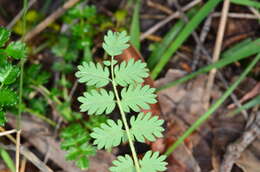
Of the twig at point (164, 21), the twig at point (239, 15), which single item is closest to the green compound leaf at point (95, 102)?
the twig at point (164, 21)

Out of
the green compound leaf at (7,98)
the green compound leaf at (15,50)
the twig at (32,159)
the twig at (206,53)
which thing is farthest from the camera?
the twig at (206,53)

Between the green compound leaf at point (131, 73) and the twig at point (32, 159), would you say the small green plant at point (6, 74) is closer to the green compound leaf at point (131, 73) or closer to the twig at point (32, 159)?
the twig at point (32, 159)

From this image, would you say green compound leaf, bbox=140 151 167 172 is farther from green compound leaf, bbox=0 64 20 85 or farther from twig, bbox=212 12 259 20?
twig, bbox=212 12 259 20

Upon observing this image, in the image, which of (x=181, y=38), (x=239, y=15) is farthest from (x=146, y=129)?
(x=239, y=15)

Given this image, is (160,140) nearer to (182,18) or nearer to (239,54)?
(239,54)

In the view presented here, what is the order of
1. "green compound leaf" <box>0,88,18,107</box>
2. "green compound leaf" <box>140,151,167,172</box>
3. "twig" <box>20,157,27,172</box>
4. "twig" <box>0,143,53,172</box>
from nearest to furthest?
"green compound leaf" <box>140,151,167,172</box>, "green compound leaf" <box>0,88,18,107</box>, "twig" <box>0,143,53,172</box>, "twig" <box>20,157,27,172</box>

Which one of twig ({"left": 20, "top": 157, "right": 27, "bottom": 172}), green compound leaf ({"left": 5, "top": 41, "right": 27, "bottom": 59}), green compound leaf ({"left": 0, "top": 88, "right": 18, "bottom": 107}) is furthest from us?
twig ({"left": 20, "top": 157, "right": 27, "bottom": 172})

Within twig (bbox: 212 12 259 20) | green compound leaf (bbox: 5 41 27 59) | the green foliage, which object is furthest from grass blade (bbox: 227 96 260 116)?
green compound leaf (bbox: 5 41 27 59)

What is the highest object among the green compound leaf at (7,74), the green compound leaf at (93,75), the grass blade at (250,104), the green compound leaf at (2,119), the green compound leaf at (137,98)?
the green compound leaf at (7,74)
